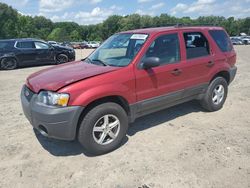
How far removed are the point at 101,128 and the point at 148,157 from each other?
822mm

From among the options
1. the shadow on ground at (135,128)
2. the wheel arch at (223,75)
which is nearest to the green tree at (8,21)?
the shadow on ground at (135,128)

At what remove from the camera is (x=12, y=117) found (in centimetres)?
563

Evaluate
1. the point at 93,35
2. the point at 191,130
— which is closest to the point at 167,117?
the point at 191,130

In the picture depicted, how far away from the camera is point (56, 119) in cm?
358

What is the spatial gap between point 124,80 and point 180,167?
150 centimetres

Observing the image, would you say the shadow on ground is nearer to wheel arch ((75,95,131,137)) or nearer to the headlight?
wheel arch ((75,95,131,137))

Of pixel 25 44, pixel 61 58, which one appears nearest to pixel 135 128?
pixel 25 44

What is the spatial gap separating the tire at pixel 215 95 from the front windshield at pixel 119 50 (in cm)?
197

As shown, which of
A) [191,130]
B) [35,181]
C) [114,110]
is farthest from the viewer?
[191,130]

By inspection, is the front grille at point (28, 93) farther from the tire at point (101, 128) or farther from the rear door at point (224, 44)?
the rear door at point (224, 44)

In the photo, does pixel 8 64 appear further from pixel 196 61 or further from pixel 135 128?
pixel 196 61

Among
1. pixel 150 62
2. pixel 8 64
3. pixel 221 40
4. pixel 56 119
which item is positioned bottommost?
pixel 8 64

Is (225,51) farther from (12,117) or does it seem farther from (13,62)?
(13,62)

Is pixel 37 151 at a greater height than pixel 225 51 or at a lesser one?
lesser
